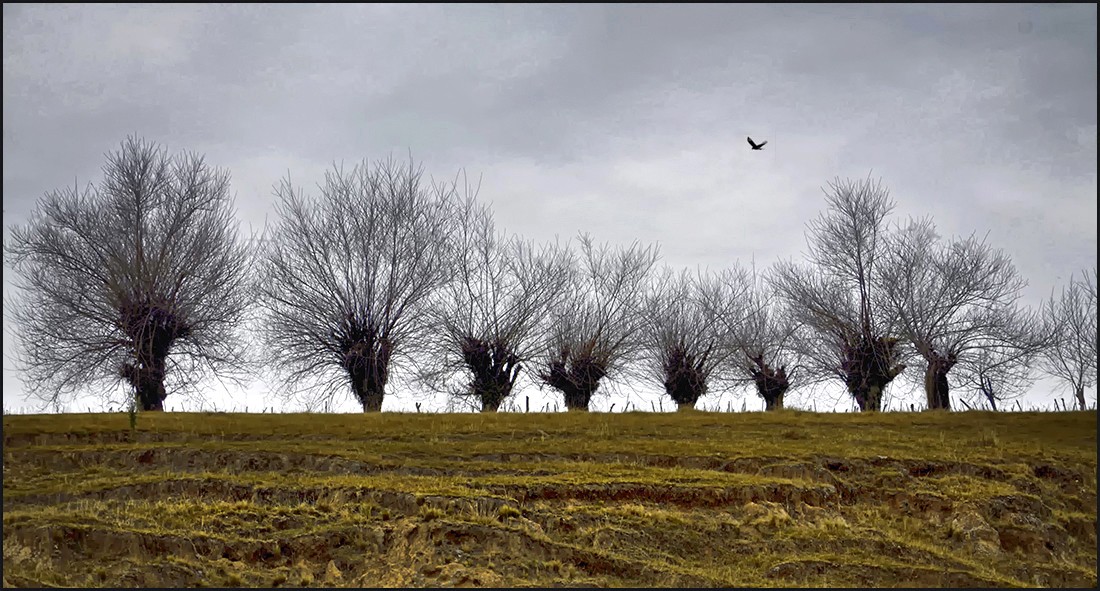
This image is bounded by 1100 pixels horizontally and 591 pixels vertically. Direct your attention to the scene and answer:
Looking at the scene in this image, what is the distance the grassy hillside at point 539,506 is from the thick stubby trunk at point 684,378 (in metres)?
15.6

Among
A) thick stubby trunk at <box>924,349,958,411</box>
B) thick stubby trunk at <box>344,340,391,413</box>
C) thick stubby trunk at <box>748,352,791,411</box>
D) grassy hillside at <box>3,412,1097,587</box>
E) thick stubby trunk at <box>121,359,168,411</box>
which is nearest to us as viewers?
grassy hillside at <box>3,412,1097,587</box>

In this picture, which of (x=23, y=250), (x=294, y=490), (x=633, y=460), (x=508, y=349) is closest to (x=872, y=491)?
(x=633, y=460)

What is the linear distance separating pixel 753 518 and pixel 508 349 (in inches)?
693

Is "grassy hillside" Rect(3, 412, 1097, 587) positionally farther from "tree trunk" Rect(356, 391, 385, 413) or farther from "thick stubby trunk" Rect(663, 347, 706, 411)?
"thick stubby trunk" Rect(663, 347, 706, 411)

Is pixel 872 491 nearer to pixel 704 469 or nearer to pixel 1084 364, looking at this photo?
pixel 704 469

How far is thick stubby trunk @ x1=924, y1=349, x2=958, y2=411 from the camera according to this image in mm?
32209

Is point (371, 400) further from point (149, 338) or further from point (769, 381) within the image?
point (769, 381)

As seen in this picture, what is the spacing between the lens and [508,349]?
107 ft

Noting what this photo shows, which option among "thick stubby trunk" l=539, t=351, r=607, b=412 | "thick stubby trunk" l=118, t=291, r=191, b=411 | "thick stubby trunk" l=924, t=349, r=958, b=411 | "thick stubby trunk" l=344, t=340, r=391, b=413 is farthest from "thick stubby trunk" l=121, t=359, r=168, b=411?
"thick stubby trunk" l=924, t=349, r=958, b=411

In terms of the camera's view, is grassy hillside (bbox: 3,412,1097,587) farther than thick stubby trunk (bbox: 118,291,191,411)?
No

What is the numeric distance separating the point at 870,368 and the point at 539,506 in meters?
21.5

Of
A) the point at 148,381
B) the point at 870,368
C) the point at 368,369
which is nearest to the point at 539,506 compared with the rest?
the point at 368,369

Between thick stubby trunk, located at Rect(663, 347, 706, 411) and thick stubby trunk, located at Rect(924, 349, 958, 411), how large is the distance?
8225 mm

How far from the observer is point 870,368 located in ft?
112
